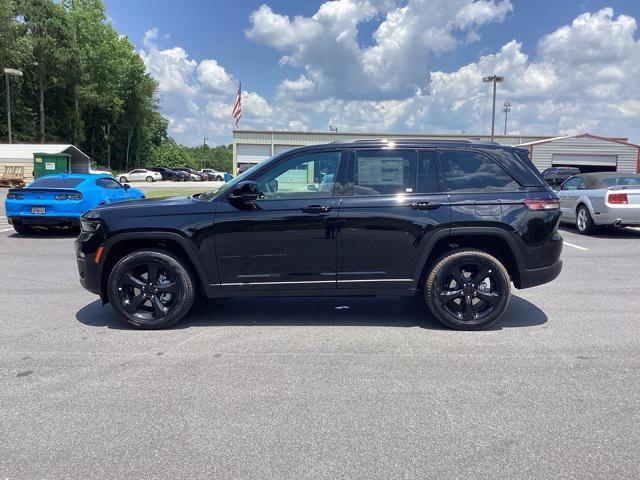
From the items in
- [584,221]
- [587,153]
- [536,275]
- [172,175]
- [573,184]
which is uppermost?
[587,153]

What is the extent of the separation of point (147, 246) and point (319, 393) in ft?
8.33

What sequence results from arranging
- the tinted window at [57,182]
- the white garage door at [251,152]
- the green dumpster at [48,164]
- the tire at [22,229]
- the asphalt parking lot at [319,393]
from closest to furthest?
the asphalt parking lot at [319,393], the tinted window at [57,182], the tire at [22,229], the green dumpster at [48,164], the white garage door at [251,152]

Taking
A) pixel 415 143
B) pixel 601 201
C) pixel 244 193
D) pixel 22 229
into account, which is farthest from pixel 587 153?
pixel 244 193

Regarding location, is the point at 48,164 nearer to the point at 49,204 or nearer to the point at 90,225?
the point at 49,204

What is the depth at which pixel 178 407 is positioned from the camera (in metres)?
3.53

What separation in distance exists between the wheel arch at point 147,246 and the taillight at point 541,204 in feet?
10.9

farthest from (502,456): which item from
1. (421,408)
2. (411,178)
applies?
(411,178)

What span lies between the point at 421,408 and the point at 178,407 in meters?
1.67

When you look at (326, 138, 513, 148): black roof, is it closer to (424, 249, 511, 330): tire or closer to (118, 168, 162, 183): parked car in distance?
(424, 249, 511, 330): tire

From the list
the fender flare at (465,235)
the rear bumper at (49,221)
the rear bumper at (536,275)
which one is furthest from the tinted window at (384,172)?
the rear bumper at (49,221)

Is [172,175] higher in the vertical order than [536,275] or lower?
higher

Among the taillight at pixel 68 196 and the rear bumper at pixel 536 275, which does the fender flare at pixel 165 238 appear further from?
the taillight at pixel 68 196

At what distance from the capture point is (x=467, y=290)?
17.0 feet

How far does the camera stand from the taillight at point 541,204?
5.12m
